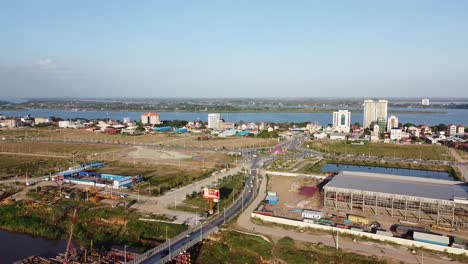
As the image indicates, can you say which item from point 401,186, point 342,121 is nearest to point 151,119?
point 342,121

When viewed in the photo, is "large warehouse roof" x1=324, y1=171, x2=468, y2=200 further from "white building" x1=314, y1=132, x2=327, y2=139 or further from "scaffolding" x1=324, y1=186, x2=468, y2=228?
"white building" x1=314, y1=132, x2=327, y2=139

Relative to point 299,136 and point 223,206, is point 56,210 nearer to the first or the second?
point 223,206

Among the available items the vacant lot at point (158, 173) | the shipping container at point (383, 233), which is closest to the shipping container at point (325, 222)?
the shipping container at point (383, 233)

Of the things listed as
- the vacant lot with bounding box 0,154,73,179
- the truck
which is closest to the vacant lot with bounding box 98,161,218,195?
the vacant lot with bounding box 0,154,73,179

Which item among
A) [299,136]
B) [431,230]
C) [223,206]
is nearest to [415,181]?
[431,230]

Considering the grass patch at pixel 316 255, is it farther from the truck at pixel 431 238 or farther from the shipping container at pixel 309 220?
the truck at pixel 431 238

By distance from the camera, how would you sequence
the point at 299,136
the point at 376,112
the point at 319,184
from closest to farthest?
the point at 319,184
the point at 299,136
the point at 376,112

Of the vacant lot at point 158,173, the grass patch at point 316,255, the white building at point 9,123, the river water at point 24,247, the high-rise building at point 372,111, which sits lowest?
the river water at point 24,247
